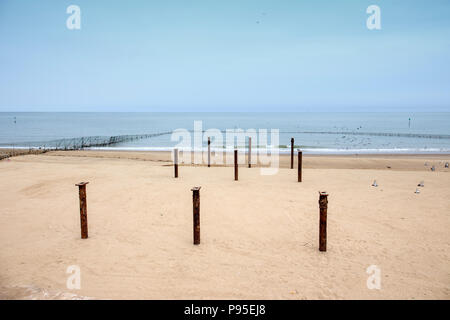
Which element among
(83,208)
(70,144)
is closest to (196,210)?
(83,208)

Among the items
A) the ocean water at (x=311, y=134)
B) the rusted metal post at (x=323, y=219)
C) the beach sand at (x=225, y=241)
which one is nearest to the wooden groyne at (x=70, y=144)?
the ocean water at (x=311, y=134)

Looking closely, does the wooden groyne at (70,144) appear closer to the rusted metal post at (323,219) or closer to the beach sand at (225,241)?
the beach sand at (225,241)

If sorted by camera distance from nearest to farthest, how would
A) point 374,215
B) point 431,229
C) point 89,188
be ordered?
point 431,229 < point 374,215 < point 89,188

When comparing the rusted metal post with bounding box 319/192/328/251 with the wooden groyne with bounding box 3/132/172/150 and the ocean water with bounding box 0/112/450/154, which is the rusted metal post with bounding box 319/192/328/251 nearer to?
the ocean water with bounding box 0/112/450/154

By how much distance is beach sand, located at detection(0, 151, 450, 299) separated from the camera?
4.44 metres

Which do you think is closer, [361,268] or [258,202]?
[361,268]

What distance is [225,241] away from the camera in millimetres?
6152

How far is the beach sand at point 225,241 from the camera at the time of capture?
175 inches

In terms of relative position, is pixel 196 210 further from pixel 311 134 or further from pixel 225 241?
pixel 311 134

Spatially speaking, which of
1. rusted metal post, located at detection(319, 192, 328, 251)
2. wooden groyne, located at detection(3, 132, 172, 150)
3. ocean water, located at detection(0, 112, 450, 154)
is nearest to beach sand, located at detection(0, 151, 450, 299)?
rusted metal post, located at detection(319, 192, 328, 251)

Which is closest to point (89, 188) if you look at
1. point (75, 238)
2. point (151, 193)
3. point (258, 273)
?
point (151, 193)
